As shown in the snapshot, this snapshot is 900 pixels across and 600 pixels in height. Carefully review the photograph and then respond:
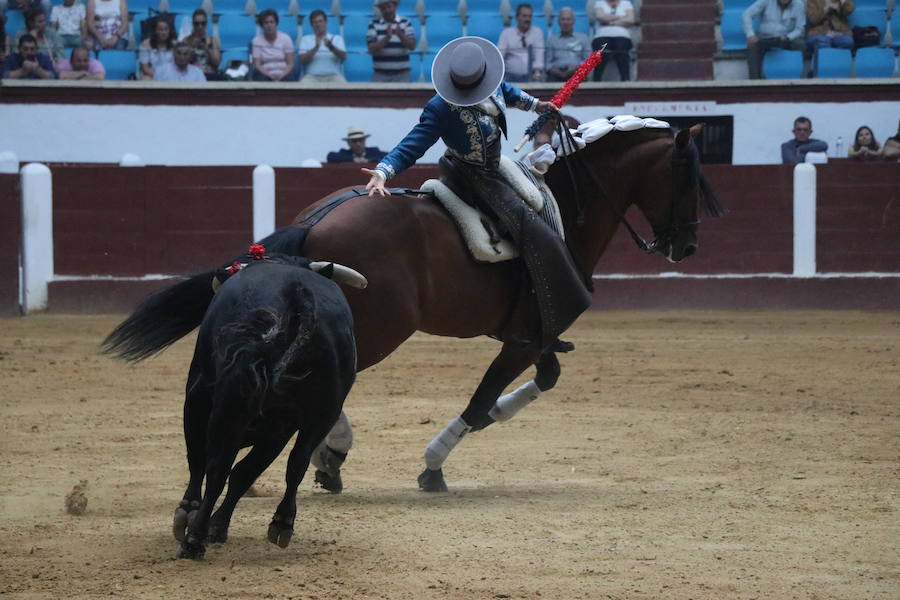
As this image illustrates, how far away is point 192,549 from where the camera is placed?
374 centimetres

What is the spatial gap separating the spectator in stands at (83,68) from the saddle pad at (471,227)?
8.90 m

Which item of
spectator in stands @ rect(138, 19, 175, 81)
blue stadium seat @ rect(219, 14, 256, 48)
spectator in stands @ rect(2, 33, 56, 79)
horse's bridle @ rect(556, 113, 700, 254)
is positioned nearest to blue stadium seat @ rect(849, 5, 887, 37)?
blue stadium seat @ rect(219, 14, 256, 48)

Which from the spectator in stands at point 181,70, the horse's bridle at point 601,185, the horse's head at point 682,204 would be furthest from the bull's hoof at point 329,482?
the spectator in stands at point 181,70

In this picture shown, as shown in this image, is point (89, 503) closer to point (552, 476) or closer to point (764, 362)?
point (552, 476)

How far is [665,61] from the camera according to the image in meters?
13.9

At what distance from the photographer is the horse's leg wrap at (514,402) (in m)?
5.47

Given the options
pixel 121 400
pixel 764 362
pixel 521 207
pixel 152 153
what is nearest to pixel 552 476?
pixel 521 207

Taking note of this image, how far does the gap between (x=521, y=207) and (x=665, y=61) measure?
9.20 m

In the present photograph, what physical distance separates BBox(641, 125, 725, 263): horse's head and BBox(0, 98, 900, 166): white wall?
7.41m

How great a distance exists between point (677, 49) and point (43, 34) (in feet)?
21.4

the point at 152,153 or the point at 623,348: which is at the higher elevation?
the point at 152,153

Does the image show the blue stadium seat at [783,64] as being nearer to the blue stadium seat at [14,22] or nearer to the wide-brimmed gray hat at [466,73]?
the blue stadium seat at [14,22]

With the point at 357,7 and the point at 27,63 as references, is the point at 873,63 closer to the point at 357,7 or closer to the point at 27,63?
the point at 357,7

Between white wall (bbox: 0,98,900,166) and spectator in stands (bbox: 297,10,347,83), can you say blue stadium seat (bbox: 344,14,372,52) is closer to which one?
spectator in stands (bbox: 297,10,347,83)
